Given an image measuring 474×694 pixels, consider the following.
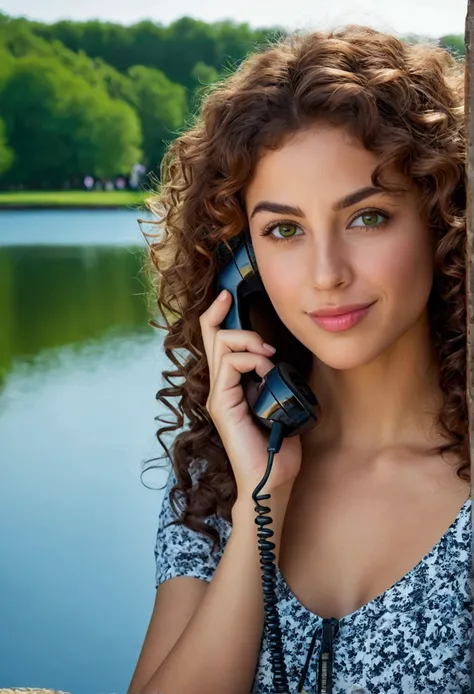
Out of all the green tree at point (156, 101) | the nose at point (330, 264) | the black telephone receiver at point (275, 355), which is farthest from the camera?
the green tree at point (156, 101)

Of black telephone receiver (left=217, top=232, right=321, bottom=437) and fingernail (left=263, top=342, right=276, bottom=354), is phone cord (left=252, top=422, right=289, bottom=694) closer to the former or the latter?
black telephone receiver (left=217, top=232, right=321, bottom=437)

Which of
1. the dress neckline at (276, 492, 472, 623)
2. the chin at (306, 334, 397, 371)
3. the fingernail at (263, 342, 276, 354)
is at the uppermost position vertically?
the chin at (306, 334, 397, 371)

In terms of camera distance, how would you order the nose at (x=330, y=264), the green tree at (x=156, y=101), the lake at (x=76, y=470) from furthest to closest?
the green tree at (x=156, y=101)
the lake at (x=76, y=470)
the nose at (x=330, y=264)

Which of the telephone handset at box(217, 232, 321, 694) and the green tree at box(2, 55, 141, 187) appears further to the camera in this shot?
the green tree at box(2, 55, 141, 187)

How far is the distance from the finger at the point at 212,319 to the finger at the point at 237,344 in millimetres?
13

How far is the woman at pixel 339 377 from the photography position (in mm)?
1328

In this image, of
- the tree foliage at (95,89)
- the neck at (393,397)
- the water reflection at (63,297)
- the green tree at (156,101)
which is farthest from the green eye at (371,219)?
the green tree at (156,101)

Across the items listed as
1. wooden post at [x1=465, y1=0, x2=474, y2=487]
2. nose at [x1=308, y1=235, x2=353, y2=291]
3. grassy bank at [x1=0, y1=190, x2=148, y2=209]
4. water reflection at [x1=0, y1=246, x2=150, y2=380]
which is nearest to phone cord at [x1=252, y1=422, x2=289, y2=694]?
nose at [x1=308, y1=235, x2=353, y2=291]

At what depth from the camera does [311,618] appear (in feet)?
4.65

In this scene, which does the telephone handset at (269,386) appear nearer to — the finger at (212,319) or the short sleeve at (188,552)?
the finger at (212,319)

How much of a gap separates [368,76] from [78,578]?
2.55m

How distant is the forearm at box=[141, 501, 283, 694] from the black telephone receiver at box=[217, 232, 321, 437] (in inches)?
5.9

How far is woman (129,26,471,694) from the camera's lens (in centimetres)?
133

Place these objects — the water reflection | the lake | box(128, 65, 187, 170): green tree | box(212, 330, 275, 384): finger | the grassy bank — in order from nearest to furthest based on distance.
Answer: box(212, 330, 275, 384): finger → the lake → the water reflection → the grassy bank → box(128, 65, 187, 170): green tree
